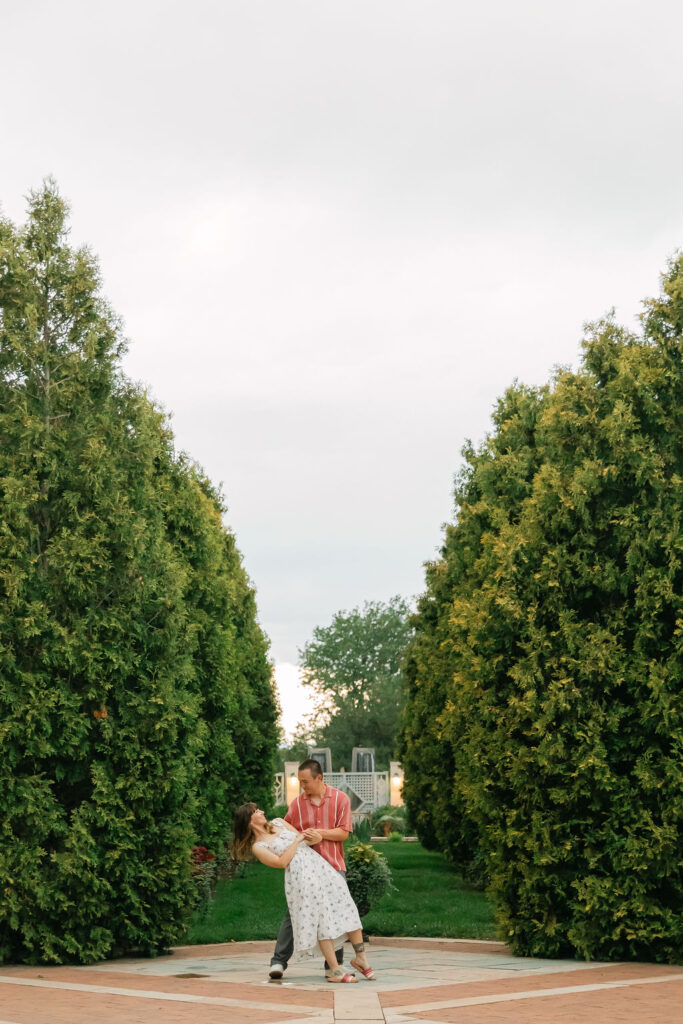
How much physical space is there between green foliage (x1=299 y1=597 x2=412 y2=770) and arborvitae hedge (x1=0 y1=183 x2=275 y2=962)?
65391 millimetres

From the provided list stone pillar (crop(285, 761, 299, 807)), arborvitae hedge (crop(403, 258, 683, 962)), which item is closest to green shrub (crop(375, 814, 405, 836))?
stone pillar (crop(285, 761, 299, 807))

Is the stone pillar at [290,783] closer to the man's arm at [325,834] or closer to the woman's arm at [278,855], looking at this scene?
the man's arm at [325,834]

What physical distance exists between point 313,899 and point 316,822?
32.5 inches

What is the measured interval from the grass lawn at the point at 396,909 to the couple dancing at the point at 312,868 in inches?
150

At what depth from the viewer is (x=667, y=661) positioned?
1054 cm

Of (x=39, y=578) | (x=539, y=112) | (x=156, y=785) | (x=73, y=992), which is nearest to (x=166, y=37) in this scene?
(x=539, y=112)

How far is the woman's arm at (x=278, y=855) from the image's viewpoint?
31.1 ft

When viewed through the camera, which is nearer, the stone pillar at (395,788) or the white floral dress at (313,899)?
the white floral dress at (313,899)

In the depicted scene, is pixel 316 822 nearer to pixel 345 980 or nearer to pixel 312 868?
pixel 312 868

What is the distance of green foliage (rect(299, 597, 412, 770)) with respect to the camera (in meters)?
76.6

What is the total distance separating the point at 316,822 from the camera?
33.0 feet

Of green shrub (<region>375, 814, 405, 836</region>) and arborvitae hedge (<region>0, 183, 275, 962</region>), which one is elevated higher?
arborvitae hedge (<region>0, 183, 275, 962</region>)

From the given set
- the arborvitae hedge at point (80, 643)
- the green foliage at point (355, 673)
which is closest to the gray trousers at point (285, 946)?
the arborvitae hedge at point (80, 643)

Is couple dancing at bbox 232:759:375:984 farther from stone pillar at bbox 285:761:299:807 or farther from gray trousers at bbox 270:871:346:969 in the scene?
stone pillar at bbox 285:761:299:807
